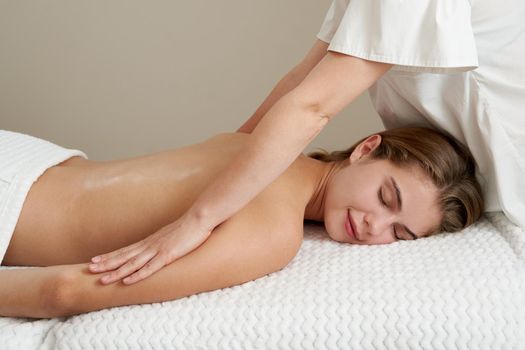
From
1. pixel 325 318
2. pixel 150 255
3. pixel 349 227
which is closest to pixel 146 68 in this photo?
pixel 349 227

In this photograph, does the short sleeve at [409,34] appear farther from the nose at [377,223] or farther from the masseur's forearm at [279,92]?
the masseur's forearm at [279,92]

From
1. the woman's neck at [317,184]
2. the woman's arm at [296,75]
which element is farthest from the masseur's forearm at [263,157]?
the woman's arm at [296,75]

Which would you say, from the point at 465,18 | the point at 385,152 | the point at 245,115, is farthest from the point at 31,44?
the point at 465,18

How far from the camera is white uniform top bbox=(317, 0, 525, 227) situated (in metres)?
1.39

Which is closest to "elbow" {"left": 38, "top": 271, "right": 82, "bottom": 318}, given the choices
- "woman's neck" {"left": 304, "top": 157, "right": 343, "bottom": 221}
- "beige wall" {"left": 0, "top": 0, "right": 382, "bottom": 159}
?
"woman's neck" {"left": 304, "top": 157, "right": 343, "bottom": 221}

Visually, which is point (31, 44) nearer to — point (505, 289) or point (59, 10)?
point (59, 10)

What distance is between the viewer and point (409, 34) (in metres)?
1.40

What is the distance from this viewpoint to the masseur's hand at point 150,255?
1418 millimetres

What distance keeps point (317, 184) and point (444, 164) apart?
0.33m

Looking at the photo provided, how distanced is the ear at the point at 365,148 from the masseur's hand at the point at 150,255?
532 millimetres

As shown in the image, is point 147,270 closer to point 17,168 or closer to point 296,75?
point 17,168

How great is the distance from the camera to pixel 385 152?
179cm

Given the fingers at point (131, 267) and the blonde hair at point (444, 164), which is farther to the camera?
the blonde hair at point (444, 164)

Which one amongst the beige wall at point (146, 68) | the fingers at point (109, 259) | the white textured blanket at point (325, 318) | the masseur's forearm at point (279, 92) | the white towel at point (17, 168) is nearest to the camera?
the white textured blanket at point (325, 318)
